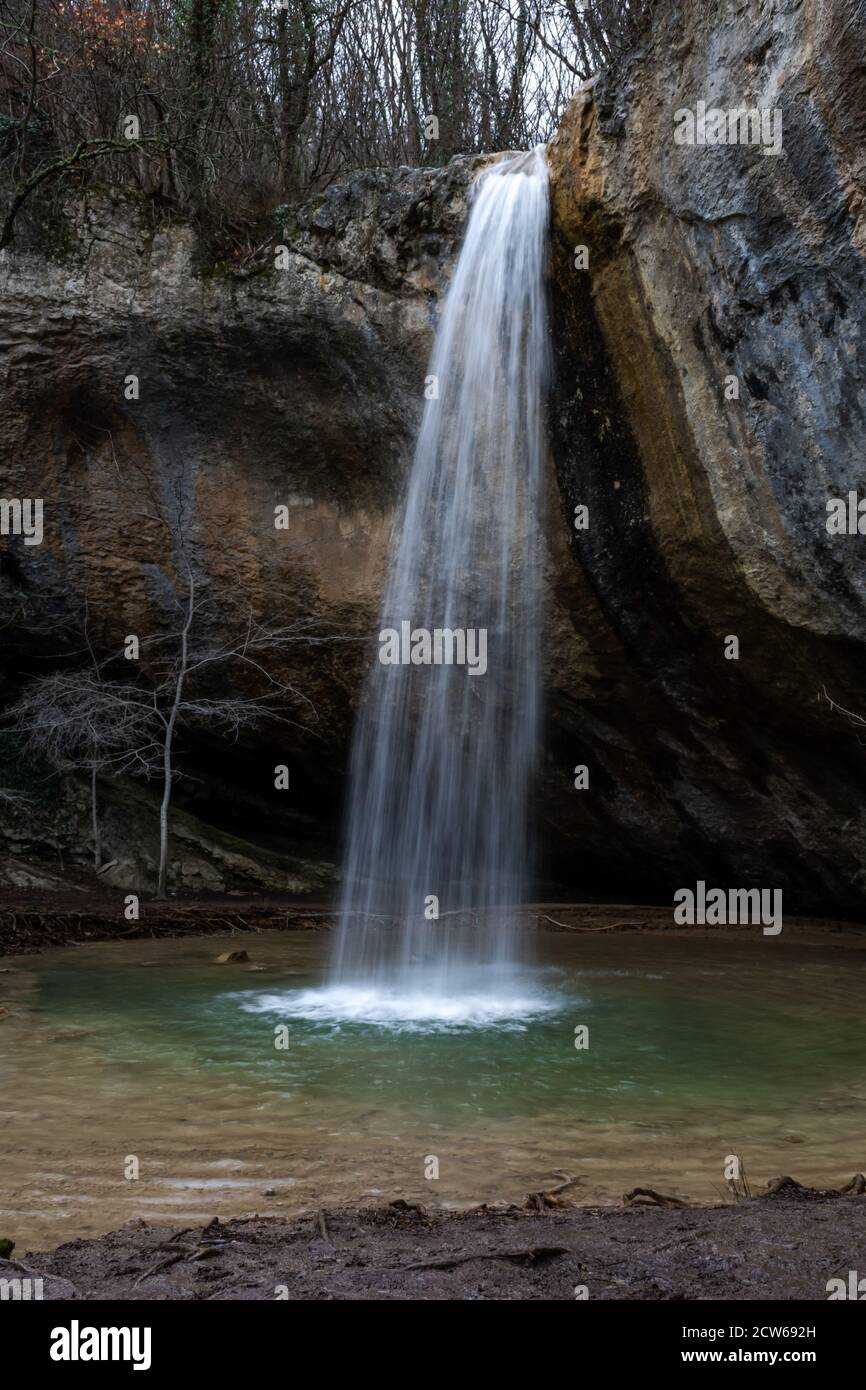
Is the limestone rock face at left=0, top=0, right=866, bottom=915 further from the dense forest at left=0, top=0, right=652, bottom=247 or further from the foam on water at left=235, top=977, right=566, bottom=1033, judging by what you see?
the foam on water at left=235, top=977, right=566, bottom=1033

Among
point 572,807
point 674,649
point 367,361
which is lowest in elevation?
point 572,807

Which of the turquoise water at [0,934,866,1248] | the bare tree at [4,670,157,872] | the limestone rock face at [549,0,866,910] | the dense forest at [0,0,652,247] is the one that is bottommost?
the turquoise water at [0,934,866,1248]

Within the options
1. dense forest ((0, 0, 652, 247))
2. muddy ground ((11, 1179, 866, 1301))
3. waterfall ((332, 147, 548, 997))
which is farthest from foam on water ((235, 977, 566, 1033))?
dense forest ((0, 0, 652, 247))

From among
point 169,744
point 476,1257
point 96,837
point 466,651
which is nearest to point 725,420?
point 466,651

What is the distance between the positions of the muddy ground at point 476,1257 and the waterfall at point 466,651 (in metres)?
6.06

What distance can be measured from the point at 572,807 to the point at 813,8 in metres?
9.58

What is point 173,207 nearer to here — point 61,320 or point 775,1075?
point 61,320

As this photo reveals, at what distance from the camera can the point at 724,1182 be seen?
4680mm

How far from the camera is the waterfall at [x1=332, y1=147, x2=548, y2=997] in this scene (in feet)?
39.2

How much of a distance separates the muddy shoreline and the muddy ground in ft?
26.7

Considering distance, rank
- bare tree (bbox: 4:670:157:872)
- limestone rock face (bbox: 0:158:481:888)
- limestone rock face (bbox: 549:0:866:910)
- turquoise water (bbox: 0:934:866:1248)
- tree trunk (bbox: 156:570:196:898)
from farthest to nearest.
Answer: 1. bare tree (bbox: 4:670:157:872)
2. tree trunk (bbox: 156:570:196:898)
3. limestone rock face (bbox: 0:158:481:888)
4. limestone rock face (bbox: 549:0:866:910)
5. turquoise water (bbox: 0:934:866:1248)

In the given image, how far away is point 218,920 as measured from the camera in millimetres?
13242

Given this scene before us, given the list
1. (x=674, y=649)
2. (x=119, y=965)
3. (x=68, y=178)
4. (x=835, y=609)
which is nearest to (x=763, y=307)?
(x=835, y=609)

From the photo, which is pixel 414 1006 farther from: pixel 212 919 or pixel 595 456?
pixel 595 456
